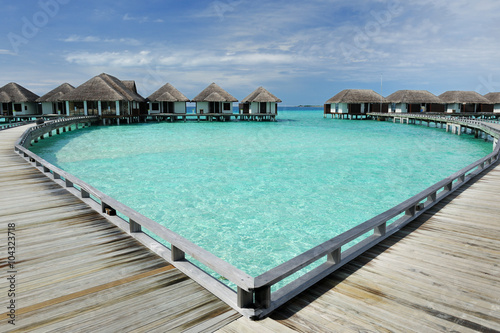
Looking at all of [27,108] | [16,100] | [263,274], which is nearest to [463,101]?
[263,274]

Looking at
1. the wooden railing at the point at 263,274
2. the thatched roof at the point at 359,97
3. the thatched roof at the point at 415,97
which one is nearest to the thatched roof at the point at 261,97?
the thatched roof at the point at 359,97

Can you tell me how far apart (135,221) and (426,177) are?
13061 millimetres

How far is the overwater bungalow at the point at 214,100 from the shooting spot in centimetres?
4800

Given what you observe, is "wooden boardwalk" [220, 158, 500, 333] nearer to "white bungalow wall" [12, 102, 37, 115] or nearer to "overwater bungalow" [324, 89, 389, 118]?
"white bungalow wall" [12, 102, 37, 115]

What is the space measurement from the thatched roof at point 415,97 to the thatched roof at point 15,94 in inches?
2090

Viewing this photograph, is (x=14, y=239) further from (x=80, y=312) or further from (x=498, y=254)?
(x=498, y=254)

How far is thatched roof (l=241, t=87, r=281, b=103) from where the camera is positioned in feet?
162

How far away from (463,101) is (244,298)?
61854 millimetres

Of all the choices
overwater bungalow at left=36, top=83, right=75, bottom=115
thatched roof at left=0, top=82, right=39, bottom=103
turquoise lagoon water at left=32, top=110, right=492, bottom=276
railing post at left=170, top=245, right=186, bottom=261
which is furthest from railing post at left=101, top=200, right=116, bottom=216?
thatched roof at left=0, top=82, right=39, bottom=103

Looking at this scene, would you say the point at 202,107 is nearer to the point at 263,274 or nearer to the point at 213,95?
the point at 213,95

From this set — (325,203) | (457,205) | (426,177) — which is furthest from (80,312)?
(426,177)

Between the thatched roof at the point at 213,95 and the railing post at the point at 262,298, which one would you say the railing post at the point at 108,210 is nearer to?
the railing post at the point at 262,298

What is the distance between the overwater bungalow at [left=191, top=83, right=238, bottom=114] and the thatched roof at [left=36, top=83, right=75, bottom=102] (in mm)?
16464

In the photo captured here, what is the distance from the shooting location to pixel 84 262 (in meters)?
3.96
